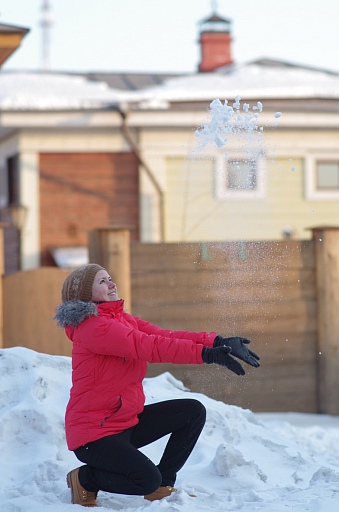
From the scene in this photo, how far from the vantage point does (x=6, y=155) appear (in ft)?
49.3

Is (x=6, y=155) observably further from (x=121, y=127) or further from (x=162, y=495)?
(x=162, y=495)

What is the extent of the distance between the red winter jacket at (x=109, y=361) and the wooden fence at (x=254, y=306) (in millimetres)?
3023

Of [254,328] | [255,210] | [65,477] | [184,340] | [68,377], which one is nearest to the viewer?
[184,340]

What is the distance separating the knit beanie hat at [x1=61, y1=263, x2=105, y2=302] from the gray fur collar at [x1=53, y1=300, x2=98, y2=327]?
0.13 feet

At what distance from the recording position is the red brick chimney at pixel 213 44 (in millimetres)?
17641

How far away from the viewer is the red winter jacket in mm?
3574

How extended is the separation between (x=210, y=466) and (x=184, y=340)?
1086 mm

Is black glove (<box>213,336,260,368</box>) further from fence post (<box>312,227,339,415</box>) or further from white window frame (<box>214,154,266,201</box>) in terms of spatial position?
white window frame (<box>214,154,266,201</box>)

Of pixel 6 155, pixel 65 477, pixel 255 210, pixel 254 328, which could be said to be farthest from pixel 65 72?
pixel 65 477

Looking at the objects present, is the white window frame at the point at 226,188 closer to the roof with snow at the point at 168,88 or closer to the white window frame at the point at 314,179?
the white window frame at the point at 314,179

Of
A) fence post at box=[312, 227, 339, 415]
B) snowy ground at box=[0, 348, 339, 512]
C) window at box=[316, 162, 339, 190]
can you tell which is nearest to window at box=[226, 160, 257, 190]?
window at box=[316, 162, 339, 190]

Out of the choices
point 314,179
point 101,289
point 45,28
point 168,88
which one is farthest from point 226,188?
point 45,28

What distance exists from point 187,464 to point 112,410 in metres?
1.03

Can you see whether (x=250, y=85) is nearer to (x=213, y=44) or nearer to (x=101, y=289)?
(x=213, y=44)
